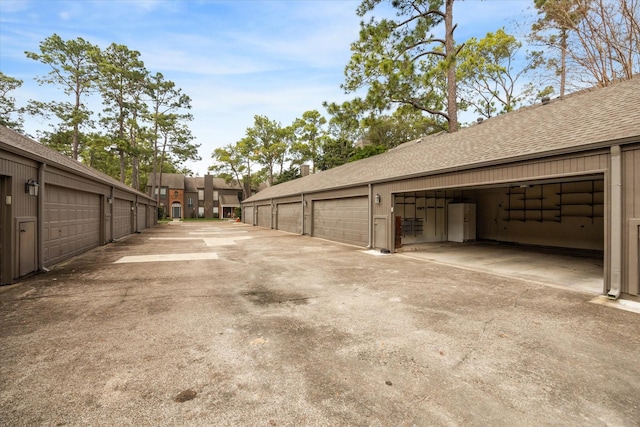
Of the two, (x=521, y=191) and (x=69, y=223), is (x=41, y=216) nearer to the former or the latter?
(x=69, y=223)

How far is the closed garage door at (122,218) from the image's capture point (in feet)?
45.6

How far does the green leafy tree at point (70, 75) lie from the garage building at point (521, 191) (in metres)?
23.5

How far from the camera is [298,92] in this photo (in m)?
20.6

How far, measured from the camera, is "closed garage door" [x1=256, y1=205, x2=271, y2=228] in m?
24.2

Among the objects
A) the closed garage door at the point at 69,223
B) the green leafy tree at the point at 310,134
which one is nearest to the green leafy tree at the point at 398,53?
the closed garage door at the point at 69,223

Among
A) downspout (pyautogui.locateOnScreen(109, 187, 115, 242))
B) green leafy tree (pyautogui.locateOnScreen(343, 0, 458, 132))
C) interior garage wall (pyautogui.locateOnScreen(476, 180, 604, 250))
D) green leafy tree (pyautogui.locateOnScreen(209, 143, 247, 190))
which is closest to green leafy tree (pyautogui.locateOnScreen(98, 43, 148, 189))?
green leafy tree (pyautogui.locateOnScreen(209, 143, 247, 190))

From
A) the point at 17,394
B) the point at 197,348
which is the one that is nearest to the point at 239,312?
the point at 197,348

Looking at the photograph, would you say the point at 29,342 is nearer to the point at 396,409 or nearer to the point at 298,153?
the point at 396,409

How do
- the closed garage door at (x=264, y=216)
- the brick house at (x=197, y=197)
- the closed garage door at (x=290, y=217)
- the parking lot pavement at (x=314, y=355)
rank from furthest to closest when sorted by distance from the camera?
1. the brick house at (x=197, y=197)
2. the closed garage door at (x=264, y=216)
3. the closed garage door at (x=290, y=217)
4. the parking lot pavement at (x=314, y=355)

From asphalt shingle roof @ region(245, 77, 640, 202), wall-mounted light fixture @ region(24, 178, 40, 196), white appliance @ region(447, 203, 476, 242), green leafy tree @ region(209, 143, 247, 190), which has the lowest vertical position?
white appliance @ region(447, 203, 476, 242)

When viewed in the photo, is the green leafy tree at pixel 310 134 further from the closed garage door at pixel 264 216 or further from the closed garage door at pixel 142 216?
the closed garage door at pixel 142 216

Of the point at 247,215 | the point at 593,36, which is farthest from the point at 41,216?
the point at 247,215

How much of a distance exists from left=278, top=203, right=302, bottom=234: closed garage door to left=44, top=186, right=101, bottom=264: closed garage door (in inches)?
395

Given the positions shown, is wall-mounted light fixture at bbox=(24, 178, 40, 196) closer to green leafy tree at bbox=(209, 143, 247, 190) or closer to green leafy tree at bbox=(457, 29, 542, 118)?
green leafy tree at bbox=(457, 29, 542, 118)
